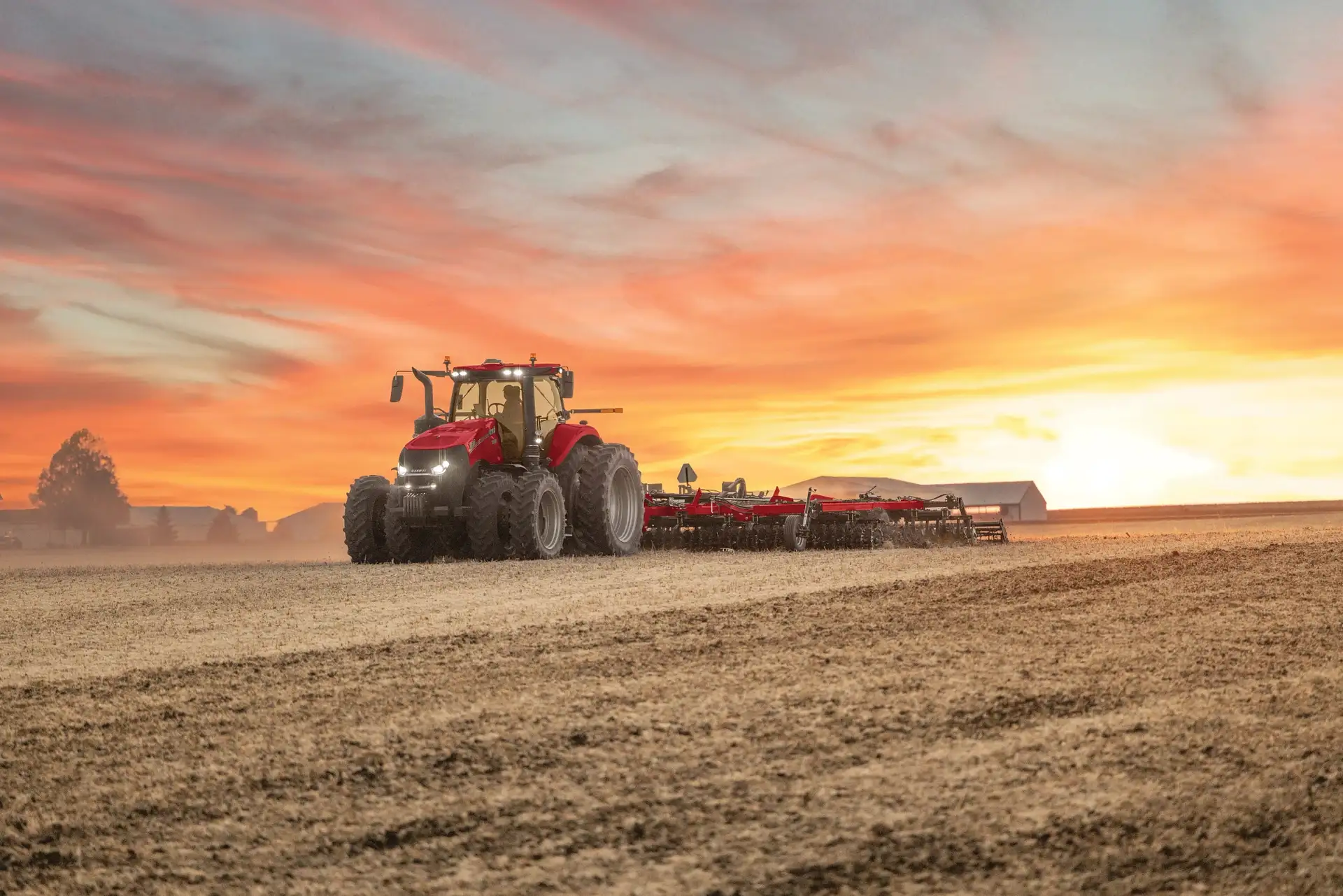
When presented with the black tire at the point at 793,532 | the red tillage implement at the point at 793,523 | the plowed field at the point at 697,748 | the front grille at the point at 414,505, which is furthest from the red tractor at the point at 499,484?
the plowed field at the point at 697,748

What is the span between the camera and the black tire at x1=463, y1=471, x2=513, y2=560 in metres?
17.6

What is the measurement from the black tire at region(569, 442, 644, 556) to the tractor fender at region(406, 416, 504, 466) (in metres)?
1.40

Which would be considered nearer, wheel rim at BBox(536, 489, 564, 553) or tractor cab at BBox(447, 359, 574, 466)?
wheel rim at BBox(536, 489, 564, 553)

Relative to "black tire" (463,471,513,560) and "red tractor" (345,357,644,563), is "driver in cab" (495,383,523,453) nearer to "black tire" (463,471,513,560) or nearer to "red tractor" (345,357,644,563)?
"red tractor" (345,357,644,563)

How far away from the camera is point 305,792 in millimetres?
5895

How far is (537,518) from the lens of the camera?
1770 centimetres

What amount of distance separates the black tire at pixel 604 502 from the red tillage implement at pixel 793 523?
3.20ft

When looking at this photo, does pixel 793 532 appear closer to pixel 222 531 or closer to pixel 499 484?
pixel 499 484

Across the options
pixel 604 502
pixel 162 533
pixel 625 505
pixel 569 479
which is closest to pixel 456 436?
pixel 569 479

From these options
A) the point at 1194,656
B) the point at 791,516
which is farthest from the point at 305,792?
the point at 791,516

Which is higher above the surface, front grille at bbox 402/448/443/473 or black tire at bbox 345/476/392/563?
front grille at bbox 402/448/443/473

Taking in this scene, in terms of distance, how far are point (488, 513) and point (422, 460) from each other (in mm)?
1229

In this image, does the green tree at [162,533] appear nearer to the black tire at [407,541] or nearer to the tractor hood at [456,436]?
the black tire at [407,541]

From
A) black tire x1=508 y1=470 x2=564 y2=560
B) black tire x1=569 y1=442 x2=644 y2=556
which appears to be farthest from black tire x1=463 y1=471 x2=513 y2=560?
black tire x1=569 y1=442 x2=644 y2=556
